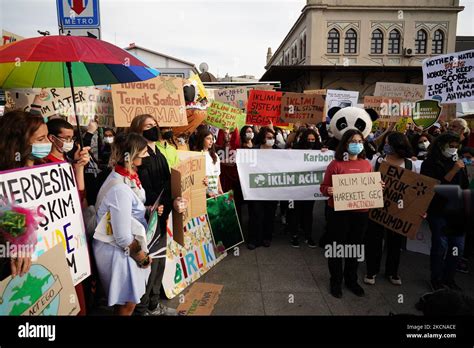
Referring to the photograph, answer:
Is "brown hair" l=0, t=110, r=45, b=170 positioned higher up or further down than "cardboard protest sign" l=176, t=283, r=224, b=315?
higher up

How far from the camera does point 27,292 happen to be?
1.92 m

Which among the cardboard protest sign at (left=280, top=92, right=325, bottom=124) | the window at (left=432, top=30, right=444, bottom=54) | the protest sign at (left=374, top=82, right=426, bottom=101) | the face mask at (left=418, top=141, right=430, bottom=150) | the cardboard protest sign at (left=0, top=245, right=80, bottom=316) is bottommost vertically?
the cardboard protest sign at (left=0, top=245, right=80, bottom=316)

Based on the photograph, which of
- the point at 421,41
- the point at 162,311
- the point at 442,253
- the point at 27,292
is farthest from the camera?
the point at 421,41

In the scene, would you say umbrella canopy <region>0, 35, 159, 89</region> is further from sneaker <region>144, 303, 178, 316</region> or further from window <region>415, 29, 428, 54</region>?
window <region>415, 29, 428, 54</region>

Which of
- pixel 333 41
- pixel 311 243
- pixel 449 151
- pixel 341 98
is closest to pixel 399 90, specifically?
pixel 341 98

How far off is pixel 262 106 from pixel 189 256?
375 cm

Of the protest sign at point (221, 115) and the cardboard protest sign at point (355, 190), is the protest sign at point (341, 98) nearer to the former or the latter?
the protest sign at point (221, 115)

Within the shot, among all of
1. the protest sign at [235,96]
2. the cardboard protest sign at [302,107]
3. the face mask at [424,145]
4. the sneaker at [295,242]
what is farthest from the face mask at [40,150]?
the protest sign at [235,96]

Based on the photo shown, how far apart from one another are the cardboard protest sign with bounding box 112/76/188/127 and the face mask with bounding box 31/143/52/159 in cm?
217

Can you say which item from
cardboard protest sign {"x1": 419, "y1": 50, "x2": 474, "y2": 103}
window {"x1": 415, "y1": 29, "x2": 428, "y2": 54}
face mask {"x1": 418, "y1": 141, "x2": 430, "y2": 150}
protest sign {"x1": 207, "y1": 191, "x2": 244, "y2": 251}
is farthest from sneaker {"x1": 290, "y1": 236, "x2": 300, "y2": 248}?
window {"x1": 415, "y1": 29, "x2": 428, "y2": 54}

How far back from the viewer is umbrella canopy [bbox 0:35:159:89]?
8.08ft

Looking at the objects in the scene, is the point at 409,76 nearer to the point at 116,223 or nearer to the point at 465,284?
the point at 465,284

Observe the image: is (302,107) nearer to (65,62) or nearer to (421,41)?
(65,62)

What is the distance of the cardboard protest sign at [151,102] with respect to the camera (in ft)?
14.7
